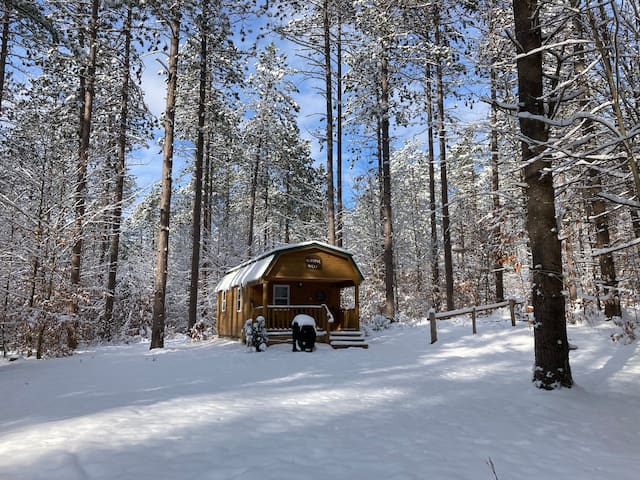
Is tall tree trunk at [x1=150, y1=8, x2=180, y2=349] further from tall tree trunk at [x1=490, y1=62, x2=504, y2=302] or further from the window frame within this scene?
tall tree trunk at [x1=490, y1=62, x2=504, y2=302]

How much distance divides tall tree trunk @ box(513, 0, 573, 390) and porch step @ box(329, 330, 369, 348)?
7441mm

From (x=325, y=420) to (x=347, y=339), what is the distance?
30.7 feet

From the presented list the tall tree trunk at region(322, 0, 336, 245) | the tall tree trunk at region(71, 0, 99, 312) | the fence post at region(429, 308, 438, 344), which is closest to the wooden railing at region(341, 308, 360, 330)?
the fence post at region(429, 308, 438, 344)

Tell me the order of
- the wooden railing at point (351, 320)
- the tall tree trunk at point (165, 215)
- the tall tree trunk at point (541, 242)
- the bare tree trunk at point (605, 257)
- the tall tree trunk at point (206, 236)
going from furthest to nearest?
the tall tree trunk at point (206, 236), the wooden railing at point (351, 320), the tall tree trunk at point (165, 215), the bare tree trunk at point (605, 257), the tall tree trunk at point (541, 242)

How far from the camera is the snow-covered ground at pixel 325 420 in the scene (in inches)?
146

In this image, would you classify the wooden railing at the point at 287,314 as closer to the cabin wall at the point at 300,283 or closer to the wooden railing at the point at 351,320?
the cabin wall at the point at 300,283

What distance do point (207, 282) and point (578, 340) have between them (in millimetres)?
20618

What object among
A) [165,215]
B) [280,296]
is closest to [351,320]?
[280,296]

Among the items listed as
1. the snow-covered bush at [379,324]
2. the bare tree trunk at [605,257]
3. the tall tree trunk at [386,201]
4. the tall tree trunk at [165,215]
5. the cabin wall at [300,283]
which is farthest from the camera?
the tall tree trunk at [386,201]

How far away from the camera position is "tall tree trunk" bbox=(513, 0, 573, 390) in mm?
6934

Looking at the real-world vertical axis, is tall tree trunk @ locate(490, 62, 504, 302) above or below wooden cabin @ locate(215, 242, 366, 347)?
above

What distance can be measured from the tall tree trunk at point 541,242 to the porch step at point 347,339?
24.4ft

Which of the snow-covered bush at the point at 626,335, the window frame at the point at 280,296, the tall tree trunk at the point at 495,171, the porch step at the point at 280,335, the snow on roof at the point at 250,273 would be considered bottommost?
the porch step at the point at 280,335

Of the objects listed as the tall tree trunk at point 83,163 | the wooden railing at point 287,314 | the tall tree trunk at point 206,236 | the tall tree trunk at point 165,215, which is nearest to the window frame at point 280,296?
the wooden railing at point 287,314
